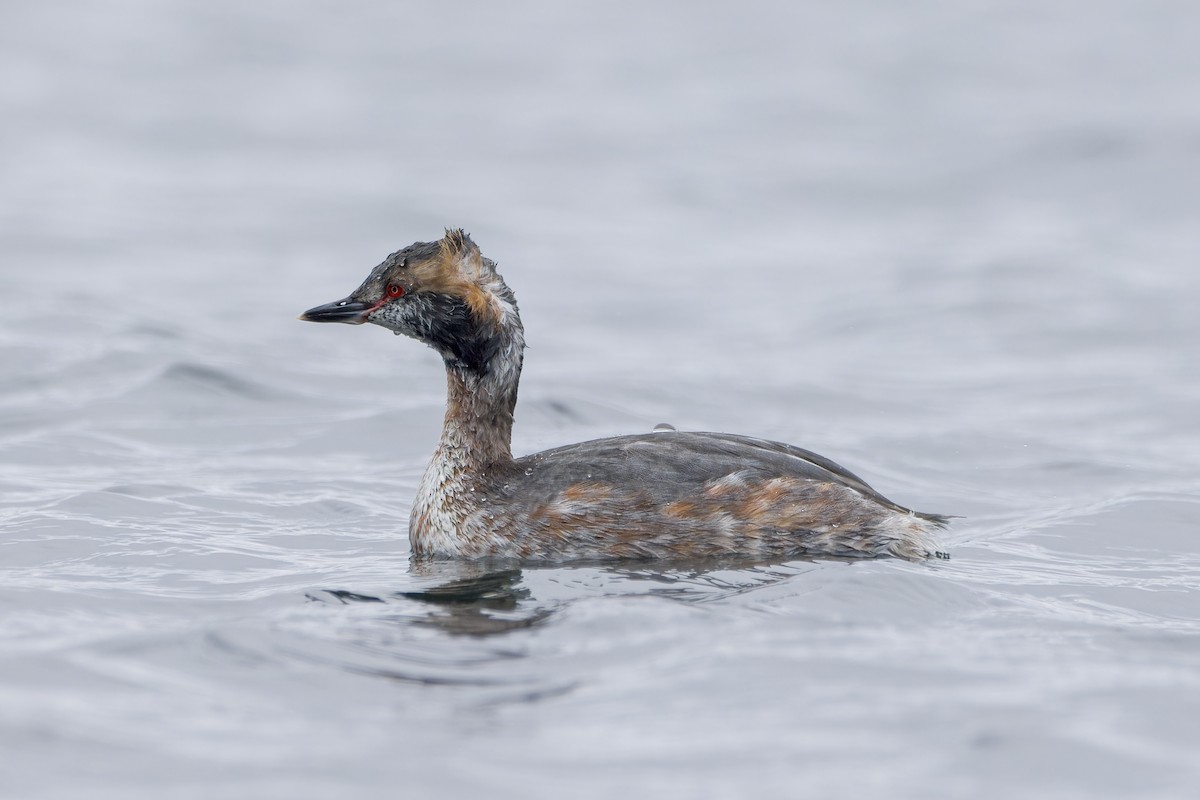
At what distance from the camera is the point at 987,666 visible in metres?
6.51

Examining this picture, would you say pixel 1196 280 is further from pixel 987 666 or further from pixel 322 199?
pixel 987 666

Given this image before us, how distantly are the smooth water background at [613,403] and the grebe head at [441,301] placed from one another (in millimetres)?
1139

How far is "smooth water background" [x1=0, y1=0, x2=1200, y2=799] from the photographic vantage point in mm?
5836

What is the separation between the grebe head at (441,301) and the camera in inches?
340

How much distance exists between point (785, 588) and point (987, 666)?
121cm

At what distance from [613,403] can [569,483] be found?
16.2 feet

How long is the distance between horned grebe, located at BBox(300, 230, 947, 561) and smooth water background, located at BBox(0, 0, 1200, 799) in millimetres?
292

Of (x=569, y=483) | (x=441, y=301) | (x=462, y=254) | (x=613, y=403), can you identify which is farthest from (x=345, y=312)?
(x=613, y=403)

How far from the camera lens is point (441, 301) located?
8641mm

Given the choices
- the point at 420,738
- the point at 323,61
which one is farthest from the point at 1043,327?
the point at 323,61

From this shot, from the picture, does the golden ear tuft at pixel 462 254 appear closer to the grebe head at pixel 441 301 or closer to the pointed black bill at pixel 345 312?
the grebe head at pixel 441 301

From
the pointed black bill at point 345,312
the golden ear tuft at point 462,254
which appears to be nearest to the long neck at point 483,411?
the golden ear tuft at point 462,254

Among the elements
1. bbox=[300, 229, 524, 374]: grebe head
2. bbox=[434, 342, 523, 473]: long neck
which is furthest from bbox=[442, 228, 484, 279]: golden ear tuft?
bbox=[434, 342, 523, 473]: long neck

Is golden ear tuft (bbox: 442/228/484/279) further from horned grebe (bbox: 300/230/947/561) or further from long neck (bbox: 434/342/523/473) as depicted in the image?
long neck (bbox: 434/342/523/473)
